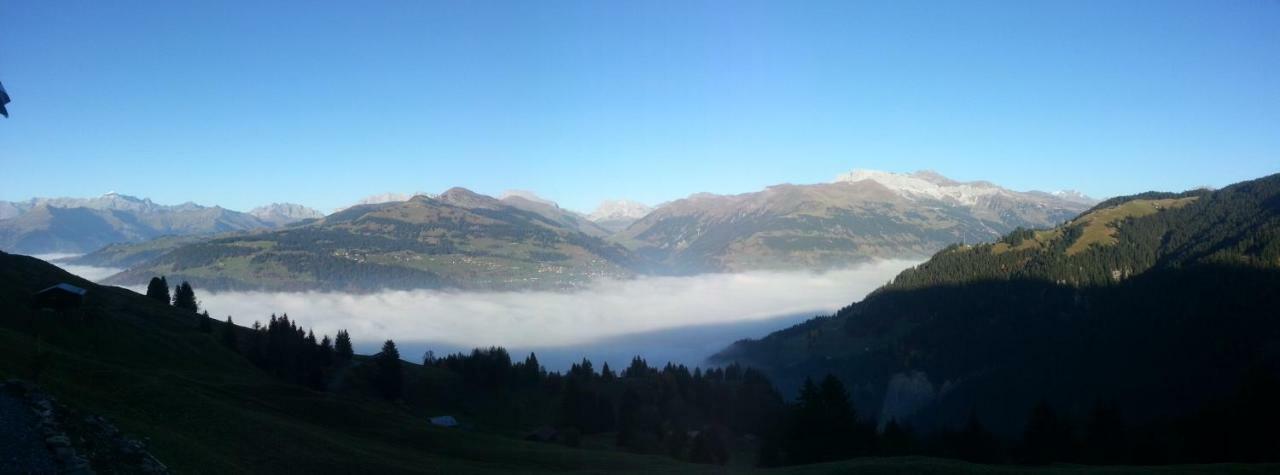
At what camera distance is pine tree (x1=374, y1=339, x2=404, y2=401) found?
4637 inches

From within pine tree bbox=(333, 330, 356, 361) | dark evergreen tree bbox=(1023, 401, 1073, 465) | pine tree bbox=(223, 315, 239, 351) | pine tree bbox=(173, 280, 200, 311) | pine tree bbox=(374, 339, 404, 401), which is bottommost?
dark evergreen tree bbox=(1023, 401, 1073, 465)

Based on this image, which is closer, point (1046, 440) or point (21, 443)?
point (21, 443)

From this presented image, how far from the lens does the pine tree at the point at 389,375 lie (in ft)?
386

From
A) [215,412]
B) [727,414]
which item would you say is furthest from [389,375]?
[215,412]

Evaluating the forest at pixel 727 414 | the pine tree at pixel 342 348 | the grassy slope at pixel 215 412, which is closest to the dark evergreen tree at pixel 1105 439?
the forest at pixel 727 414

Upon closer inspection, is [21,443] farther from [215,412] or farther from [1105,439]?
[1105,439]

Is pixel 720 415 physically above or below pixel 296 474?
below

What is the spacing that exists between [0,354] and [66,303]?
45.1 metres

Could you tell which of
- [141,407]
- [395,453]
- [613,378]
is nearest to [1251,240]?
[613,378]

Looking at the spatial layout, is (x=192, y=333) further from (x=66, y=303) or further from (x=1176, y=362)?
(x=1176, y=362)

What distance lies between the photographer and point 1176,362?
158 meters

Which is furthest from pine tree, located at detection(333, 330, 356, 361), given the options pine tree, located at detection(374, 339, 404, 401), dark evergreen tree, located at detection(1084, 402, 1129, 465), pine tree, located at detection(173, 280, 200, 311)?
dark evergreen tree, located at detection(1084, 402, 1129, 465)

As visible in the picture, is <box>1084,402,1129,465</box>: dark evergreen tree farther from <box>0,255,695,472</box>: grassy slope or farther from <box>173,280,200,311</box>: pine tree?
<box>173,280,200,311</box>: pine tree

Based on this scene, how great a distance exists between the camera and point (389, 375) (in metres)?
119
